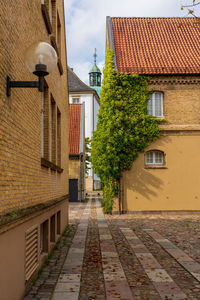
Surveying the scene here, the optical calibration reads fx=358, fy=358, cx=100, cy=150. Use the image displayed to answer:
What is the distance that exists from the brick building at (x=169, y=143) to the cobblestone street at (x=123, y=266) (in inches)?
234

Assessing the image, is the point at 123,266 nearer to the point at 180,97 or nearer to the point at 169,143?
the point at 169,143

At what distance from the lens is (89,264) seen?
7.45m

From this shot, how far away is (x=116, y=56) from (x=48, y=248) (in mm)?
14378

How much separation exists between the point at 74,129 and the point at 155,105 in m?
12.8

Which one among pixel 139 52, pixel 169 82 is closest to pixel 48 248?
pixel 169 82

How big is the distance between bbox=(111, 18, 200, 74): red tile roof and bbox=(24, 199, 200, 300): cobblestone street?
1003 centimetres

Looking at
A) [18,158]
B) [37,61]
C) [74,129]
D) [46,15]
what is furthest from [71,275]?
[74,129]

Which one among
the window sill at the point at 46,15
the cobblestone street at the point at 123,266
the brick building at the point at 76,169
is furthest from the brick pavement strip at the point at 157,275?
the brick building at the point at 76,169

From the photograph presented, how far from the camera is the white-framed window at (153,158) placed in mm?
18797

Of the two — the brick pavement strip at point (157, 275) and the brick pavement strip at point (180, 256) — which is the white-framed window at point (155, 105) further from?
the brick pavement strip at point (157, 275)

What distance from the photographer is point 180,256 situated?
8.16 meters

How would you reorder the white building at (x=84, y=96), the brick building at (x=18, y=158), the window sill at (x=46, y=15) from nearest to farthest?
the brick building at (x=18, y=158) → the window sill at (x=46, y=15) → the white building at (x=84, y=96)

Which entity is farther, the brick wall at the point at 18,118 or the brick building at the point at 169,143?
the brick building at the point at 169,143

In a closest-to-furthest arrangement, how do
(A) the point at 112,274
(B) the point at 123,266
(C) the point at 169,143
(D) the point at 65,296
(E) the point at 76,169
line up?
1. (D) the point at 65,296
2. (A) the point at 112,274
3. (B) the point at 123,266
4. (C) the point at 169,143
5. (E) the point at 76,169
